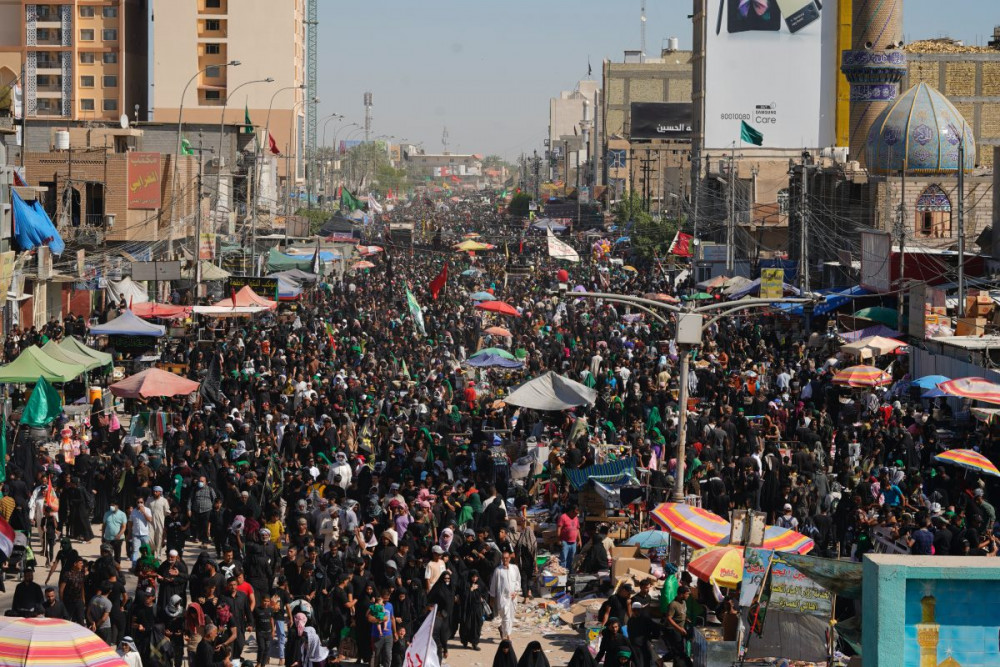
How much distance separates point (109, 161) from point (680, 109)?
73.4 metres

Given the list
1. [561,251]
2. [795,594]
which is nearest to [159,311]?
[561,251]

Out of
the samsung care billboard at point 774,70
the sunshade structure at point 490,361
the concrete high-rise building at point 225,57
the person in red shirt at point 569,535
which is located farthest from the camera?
the concrete high-rise building at point 225,57

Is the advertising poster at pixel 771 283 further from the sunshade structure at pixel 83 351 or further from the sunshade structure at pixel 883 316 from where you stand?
the sunshade structure at pixel 83 351

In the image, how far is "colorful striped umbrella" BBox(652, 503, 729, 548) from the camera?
14.8 meters

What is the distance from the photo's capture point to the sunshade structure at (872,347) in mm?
29000

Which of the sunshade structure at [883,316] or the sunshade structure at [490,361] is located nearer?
the sunshade structure at [490,361]

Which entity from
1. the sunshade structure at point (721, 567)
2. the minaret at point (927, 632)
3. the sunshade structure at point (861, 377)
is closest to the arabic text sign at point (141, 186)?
the sunshade structure at point (861, 377)

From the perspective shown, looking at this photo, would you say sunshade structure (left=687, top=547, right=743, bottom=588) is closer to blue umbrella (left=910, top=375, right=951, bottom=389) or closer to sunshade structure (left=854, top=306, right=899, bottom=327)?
blue umbrella (left=910, top=375, right=951, bottom=389)

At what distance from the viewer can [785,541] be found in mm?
14469

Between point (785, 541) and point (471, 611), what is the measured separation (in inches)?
118

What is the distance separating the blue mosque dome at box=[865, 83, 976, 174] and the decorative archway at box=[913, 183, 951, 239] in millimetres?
633

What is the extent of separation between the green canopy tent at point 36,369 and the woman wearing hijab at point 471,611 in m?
10.1

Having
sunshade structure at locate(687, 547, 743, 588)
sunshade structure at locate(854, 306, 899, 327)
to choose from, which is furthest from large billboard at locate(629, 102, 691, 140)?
sunshade structure at locate(687, 547, 743, 588)

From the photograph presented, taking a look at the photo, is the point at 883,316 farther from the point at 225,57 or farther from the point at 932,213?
the point at 225,57
